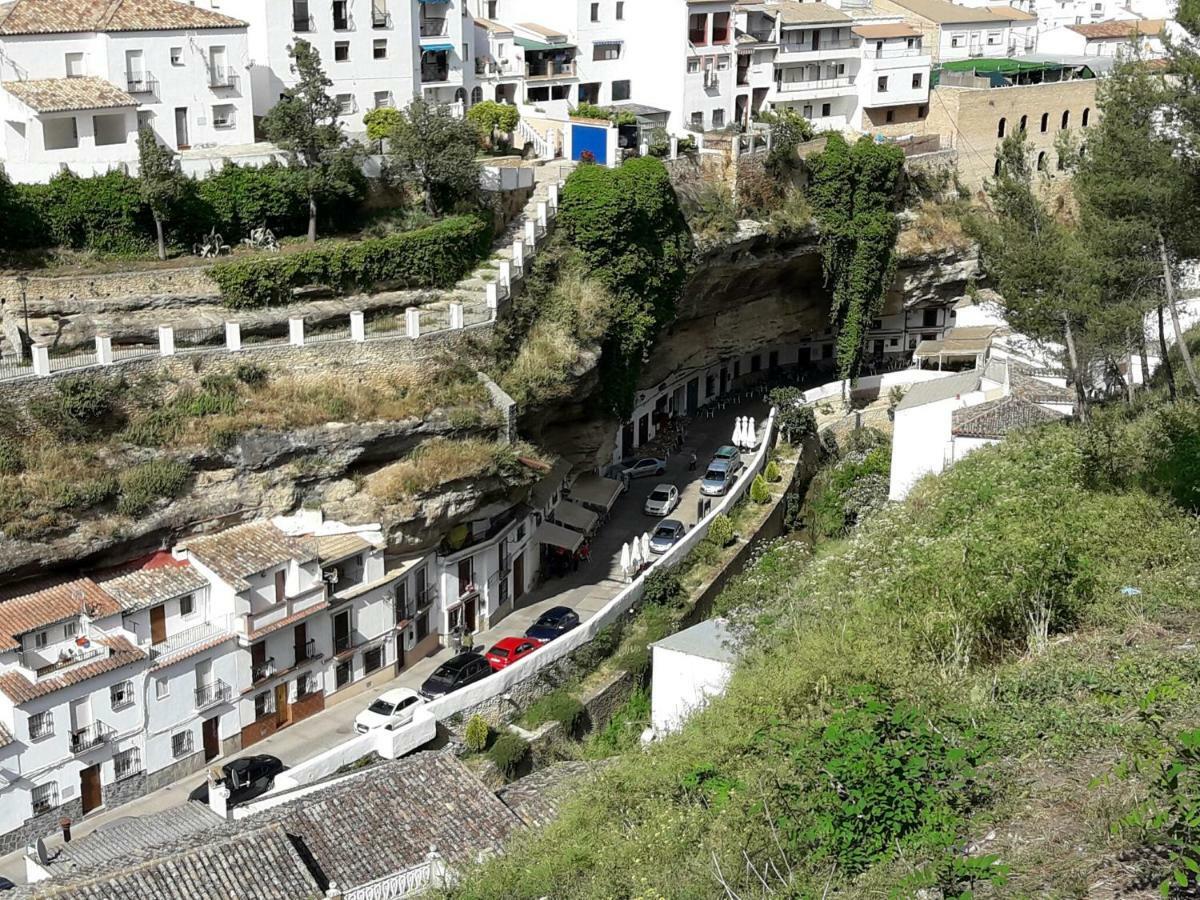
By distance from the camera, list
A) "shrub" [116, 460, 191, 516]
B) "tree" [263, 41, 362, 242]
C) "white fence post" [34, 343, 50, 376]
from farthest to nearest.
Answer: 1. "tree" [263, 41, 362, 242]
2. "white fence post" [34, 343, 50, 376]
3. "shrub" [116, 460, 191, 516]

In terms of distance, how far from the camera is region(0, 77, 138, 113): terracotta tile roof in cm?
3631

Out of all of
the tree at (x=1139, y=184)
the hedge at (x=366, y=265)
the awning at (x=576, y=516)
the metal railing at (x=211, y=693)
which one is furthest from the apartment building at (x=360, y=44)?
the tree at (x=1139, y=184)

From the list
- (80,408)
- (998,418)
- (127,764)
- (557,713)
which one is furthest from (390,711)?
(998,418)

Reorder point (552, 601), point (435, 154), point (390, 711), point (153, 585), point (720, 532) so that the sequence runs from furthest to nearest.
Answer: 1. point (435, 154)
2. point (720, 532)
3. point (552, 601)
4. point (390, 711)
5. point (153, 585)

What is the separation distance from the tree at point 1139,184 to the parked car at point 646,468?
70.7 ft

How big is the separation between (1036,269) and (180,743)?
19554 mm

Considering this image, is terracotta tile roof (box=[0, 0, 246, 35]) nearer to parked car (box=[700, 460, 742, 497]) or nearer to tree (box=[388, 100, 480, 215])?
tree (box=[388, 100, 480, 215])

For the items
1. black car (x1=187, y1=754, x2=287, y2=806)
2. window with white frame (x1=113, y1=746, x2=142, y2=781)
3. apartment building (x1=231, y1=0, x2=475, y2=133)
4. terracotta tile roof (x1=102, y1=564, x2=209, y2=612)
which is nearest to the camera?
black car (x1=187, y1=754, x2=287, y2=806)

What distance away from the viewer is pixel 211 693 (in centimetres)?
3003

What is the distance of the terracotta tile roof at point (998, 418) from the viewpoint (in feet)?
122

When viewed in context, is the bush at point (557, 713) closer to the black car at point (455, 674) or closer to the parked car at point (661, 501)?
the black car at point (455, 674)

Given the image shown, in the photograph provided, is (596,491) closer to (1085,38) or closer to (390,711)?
(390,711)

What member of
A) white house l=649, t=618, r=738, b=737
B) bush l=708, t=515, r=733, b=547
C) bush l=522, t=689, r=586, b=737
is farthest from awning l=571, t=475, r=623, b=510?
white house l=649, t=618, r=738, b=737

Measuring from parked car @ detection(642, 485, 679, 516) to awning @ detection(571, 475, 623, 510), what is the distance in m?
0.99
